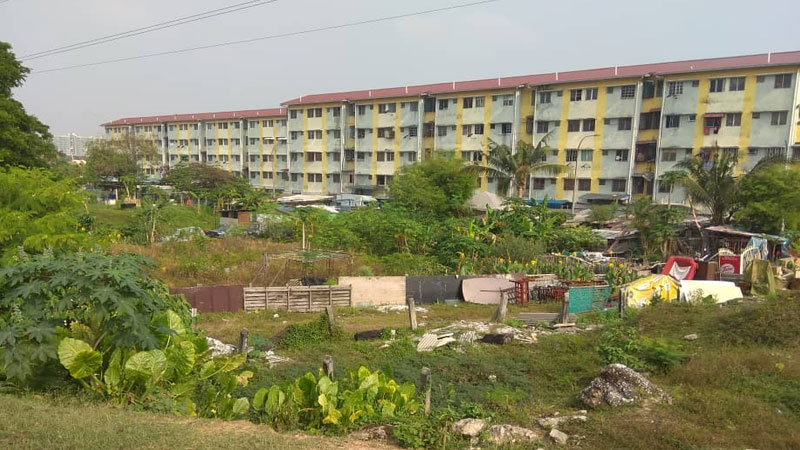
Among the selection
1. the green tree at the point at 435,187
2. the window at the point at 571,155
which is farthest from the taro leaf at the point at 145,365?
the window at the point at 571,155

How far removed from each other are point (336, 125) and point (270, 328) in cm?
4423

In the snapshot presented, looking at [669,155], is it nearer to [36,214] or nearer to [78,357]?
[36,214]

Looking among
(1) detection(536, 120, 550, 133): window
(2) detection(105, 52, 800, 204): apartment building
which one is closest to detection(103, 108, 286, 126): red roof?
(2) detection(105, 52, 800, 204): apartment building

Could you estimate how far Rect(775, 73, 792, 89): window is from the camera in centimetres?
3353

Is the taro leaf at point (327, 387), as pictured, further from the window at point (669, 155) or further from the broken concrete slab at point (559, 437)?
the window at point (669, 155)

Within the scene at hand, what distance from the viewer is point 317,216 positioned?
27000mm

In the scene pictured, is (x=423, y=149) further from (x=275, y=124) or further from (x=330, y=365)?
(x=330, y=365)

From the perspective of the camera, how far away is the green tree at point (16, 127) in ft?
76.8

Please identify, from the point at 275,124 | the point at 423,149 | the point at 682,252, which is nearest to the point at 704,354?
the point at 682,252

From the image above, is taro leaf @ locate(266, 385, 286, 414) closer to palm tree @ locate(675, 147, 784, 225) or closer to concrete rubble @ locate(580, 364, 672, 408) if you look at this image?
concrete rubble @ locate(580, 364, 672, 408)

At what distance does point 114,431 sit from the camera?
5.28 m

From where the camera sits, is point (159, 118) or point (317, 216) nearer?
point (317, 216)

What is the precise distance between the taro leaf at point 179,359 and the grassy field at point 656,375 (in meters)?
2.03

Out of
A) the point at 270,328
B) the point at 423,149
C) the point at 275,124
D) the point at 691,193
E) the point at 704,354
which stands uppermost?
the point at 275,124
